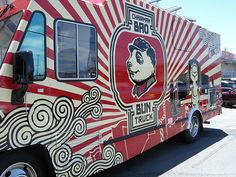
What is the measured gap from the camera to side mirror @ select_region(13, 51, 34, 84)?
371 centimetres

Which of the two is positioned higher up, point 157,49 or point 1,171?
point 157,49

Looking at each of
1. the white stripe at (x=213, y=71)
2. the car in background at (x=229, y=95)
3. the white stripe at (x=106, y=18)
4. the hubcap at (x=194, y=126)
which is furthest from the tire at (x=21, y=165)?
the car in background at (x=229, y=95)

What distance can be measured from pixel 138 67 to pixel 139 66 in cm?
5

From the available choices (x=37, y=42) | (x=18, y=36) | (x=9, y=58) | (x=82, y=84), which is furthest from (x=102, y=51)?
(x=9, y=58)

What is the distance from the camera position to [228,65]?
4831cm

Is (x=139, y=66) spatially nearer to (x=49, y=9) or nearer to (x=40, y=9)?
(x=49, y=9)

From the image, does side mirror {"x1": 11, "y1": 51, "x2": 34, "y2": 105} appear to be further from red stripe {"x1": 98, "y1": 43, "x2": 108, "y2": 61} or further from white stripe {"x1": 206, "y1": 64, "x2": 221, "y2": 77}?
white stripe {"x1": 206, "y1": 64, "x2": 221, "y2": 77}

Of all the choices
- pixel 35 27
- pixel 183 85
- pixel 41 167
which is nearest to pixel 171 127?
pixel 183 85

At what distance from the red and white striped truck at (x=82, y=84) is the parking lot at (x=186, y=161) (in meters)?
0.52

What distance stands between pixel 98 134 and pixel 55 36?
1747 millimetres

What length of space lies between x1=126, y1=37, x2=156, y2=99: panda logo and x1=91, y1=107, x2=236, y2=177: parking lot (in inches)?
59.4

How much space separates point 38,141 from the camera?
420 centimetres

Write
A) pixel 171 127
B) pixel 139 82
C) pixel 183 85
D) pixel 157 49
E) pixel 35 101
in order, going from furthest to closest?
pixel 183 85 → pixel 171 127 → pixel 157 49 → pixel 139 82 → pixel 35 101

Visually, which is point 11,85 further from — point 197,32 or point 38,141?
point 197,32
